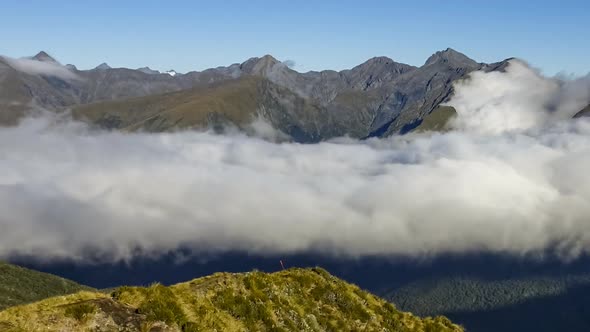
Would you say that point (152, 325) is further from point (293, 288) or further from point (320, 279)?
point (320, 279)

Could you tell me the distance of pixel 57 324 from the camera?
27.4 metres

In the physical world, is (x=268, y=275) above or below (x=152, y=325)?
above

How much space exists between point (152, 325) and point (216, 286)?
1058 cm

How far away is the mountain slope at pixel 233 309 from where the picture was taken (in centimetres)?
2844

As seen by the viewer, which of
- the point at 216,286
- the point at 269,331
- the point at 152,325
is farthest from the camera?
the point at 216,286

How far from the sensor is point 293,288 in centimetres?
4731

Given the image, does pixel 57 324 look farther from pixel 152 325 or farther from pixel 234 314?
pixel 234 314

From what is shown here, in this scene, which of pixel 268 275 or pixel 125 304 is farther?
pixel 268 275

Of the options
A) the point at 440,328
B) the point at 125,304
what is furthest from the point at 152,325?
the point at 440,328

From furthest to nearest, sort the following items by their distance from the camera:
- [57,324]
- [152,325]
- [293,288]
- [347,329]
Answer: [293,288] → [347,329] → [152,325] → [57,324]

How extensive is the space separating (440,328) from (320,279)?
12.0 metres

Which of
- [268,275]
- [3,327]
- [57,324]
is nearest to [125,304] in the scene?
[57,324]

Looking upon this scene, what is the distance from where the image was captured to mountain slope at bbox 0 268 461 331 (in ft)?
93.3

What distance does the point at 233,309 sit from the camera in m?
37.1
